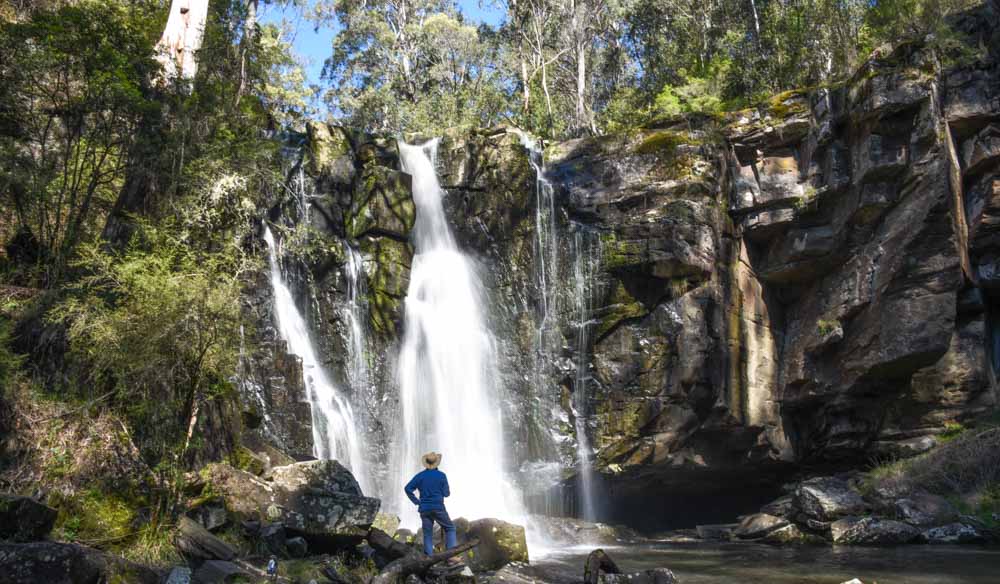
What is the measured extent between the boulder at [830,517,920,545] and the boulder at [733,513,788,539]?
1411 millimetres

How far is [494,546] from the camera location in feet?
36.9

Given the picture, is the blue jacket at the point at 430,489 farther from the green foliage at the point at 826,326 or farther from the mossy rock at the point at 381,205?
the green foliage at the point at 826,326

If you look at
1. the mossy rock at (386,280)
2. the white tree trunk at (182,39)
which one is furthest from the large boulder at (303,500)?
the white tree trunk at (182,39)

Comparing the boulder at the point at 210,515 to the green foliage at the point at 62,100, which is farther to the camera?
the green foliage at the point at 62,100

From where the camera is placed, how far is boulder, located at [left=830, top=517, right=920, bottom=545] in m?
15.1

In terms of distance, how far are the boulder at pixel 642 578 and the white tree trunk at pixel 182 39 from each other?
12.4 metres

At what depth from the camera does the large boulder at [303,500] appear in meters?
10.1

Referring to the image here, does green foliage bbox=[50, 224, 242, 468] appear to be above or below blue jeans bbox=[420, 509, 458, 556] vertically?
→ above

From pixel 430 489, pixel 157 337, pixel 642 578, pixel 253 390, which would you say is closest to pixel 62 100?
pixel 157 337

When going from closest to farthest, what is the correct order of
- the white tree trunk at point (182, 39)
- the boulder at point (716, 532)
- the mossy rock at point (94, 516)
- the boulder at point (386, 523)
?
the mossy rock at point (94, 516) < the boulder at point (386, 523) < the white tree trunk at point (182, 39) < the boulder at point (716, 532)

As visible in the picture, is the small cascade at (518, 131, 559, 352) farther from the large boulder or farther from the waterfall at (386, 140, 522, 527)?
the large boulder

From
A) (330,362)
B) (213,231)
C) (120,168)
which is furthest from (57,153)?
(330,362)

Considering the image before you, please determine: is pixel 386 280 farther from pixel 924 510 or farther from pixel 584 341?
pixel 924 510

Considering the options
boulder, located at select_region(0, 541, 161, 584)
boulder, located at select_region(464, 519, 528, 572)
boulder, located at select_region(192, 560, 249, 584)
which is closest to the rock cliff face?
boulder, located at select_region(464, 519, 528, 572)
